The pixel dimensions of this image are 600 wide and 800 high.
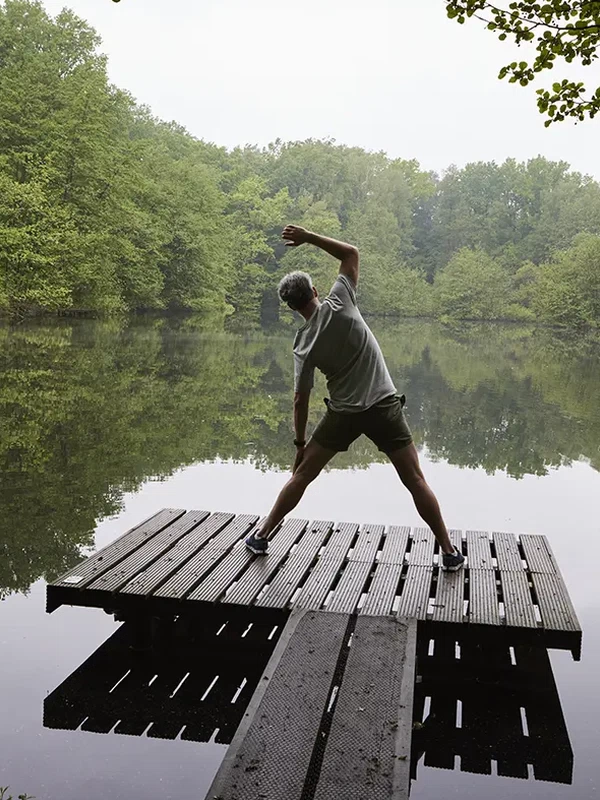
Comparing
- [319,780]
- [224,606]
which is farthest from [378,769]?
[224,606]

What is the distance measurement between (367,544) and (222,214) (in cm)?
4817

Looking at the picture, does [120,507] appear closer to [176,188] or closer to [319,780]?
[319,780]

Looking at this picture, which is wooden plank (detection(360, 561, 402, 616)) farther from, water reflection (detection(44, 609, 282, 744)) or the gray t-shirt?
the gray t-shirt

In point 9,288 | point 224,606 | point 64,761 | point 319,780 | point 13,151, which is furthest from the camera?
point 13,151

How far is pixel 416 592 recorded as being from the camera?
4176mm

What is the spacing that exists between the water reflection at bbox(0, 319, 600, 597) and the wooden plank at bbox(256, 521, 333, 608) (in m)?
1.45

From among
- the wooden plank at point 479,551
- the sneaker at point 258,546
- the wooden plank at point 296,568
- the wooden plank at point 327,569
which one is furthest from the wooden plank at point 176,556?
the wooden plank at point 479,551

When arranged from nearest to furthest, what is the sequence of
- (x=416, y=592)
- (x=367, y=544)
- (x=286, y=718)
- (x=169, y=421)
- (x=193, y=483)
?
(x=286, y=718), (x=416, y=592), (x=367, y=544), (x=193, y=483), (x=169, y=421)

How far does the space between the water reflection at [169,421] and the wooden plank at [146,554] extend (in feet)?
2.11

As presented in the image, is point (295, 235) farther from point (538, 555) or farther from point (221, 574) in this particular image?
point (538, 555)

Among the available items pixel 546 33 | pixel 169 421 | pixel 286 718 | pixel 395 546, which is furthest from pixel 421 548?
pixel 169 421

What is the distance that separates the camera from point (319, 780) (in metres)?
2.58

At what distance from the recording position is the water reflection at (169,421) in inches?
252

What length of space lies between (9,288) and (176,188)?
16.8 m
